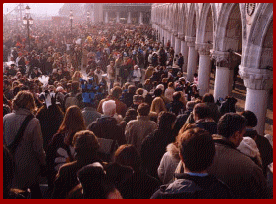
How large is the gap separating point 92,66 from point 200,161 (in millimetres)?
12386

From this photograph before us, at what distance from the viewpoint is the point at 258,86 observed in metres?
8.70

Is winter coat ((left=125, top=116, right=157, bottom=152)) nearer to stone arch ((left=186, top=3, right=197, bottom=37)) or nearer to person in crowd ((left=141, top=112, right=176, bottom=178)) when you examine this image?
person in crowd ((left=141, top=112, right=176, bottom=178))

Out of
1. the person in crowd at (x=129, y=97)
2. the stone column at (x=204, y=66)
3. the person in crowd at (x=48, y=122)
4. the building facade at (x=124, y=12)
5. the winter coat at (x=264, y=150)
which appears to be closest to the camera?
the winter coat at (x=264, y=150)

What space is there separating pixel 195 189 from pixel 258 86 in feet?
22.8

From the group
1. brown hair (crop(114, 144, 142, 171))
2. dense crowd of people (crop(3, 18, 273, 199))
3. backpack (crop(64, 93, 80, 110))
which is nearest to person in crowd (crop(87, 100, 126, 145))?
dense crowd of people (crop(3, 18, 273, 199))

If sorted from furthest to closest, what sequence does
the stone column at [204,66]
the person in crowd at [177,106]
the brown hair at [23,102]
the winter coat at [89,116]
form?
the stone column at [204,66] → the person in crowd at [177,106] → the winter coat at [89,116] → the brown hair at [23,102]

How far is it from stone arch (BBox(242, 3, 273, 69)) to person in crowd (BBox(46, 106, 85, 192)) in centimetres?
543

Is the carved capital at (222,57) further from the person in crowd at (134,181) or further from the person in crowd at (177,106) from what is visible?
the person in crowd at (134,181)

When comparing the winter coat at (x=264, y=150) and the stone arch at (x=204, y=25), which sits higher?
the stone arch at (x=204, y=25)

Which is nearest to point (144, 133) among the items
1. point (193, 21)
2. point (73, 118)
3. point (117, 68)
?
point (73, 118)

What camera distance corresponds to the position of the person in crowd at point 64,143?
13.7 ft

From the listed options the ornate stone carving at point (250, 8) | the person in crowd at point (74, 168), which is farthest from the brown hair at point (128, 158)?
the ornate stone carving at point (250, 8)

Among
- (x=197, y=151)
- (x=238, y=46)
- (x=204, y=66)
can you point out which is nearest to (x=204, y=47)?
(x=204, y=66)

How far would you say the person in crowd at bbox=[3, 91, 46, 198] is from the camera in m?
4.19
